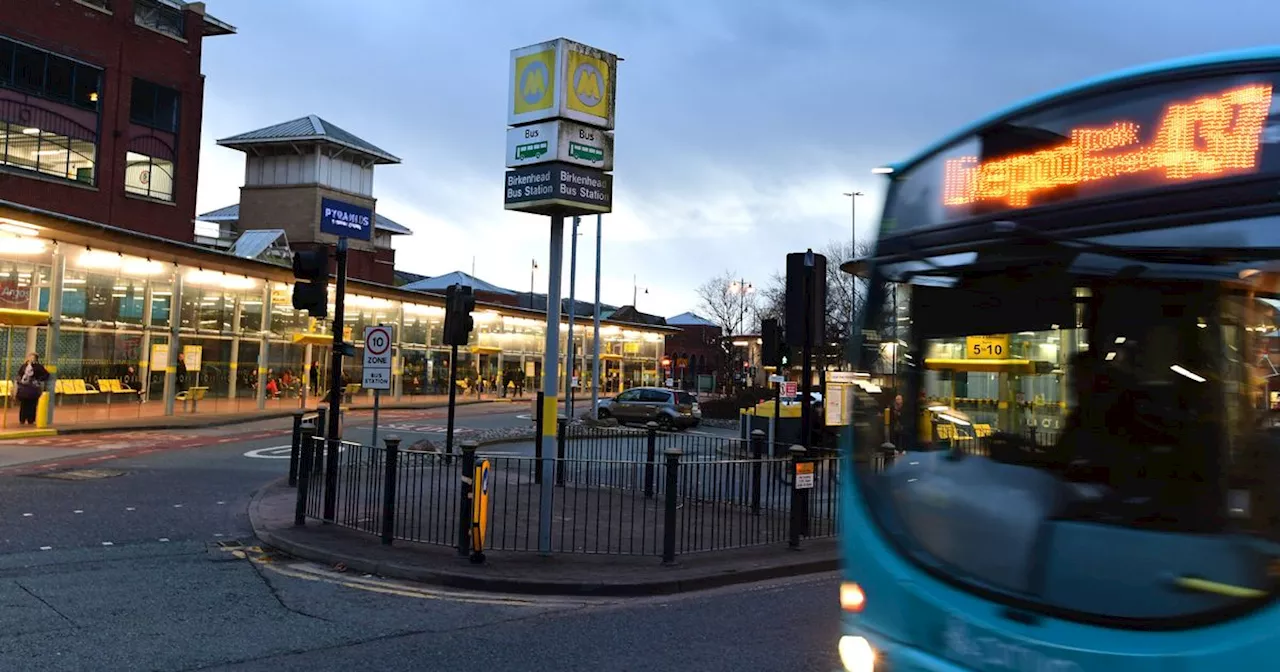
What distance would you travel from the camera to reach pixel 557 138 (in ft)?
32.0

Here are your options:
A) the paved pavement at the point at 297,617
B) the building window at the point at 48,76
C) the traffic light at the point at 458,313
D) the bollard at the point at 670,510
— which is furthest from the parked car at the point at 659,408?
the building window at the point at 48,76

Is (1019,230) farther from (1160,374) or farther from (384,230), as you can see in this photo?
(384,230)

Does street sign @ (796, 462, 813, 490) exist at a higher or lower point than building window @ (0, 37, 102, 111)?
lower

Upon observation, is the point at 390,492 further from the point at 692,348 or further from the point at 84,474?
the point at 692,348

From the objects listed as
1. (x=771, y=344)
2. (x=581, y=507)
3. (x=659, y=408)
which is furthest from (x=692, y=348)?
(x=581, y=507)

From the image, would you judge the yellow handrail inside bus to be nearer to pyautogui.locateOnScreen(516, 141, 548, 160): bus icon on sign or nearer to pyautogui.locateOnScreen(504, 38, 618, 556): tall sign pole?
pyautogui.locateOnScreen(504, 38, 618, 556): tall sign pole

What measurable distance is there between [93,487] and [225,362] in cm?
1966

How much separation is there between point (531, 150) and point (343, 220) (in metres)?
3.61

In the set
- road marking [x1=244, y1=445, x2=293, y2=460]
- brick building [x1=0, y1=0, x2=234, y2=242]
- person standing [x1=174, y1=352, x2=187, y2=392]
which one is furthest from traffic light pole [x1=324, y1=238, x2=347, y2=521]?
brick building [x1=0, y1=0, x2=234, y2=242]

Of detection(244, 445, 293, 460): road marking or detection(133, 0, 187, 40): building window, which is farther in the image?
detection(133, 0, 187, 40): building window

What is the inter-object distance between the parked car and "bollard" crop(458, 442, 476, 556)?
73.0ft

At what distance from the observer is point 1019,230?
137 inches

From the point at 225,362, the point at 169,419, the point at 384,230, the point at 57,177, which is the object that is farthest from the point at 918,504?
the point at 384,230

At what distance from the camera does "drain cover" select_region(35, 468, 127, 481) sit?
13742 millimetres
